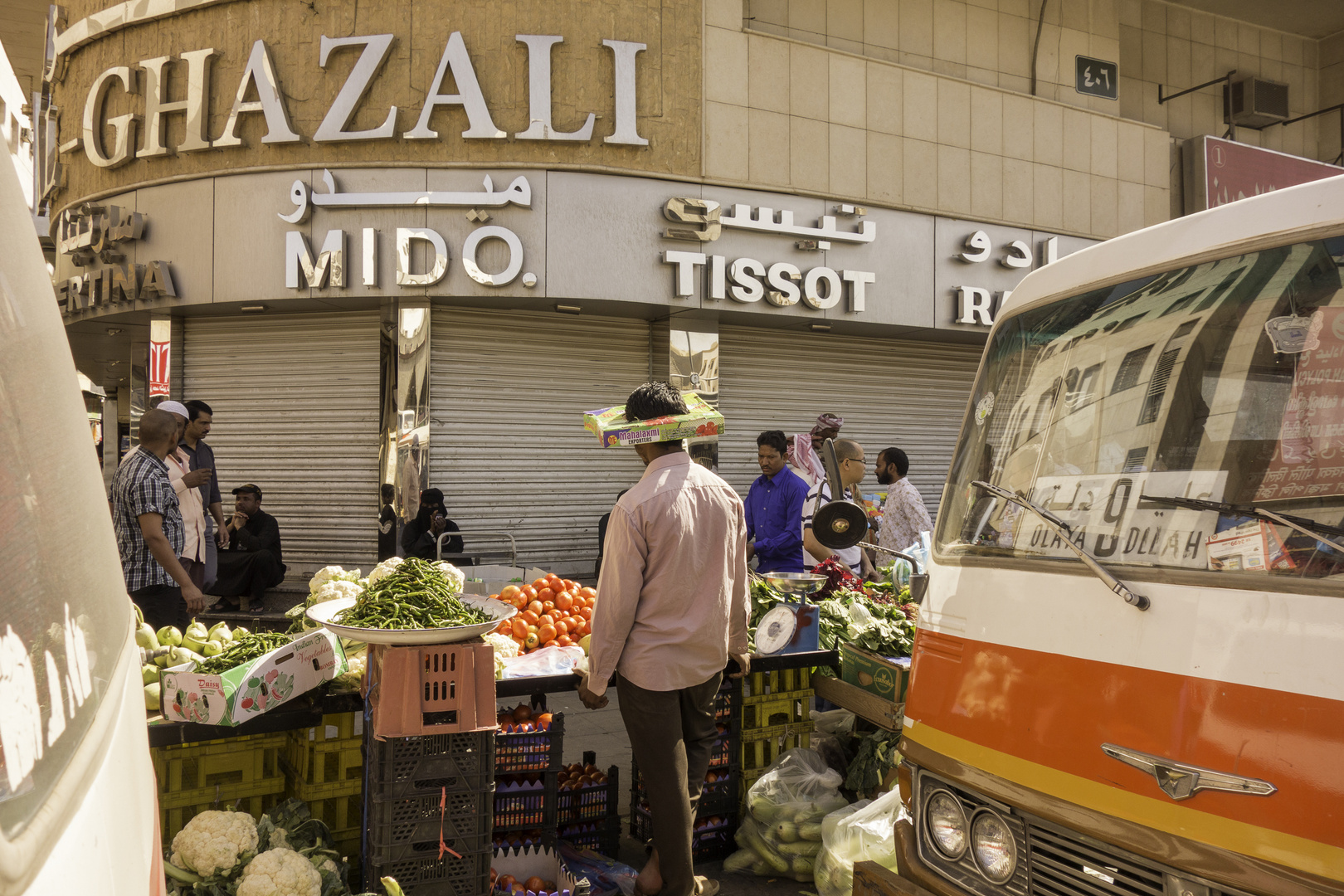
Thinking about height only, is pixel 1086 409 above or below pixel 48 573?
above

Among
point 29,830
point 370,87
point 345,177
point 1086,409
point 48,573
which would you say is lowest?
point 29,830

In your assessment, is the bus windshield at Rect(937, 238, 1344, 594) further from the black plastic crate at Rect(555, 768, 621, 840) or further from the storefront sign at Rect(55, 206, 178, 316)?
the storefront sign at Rect(55, 206, 178, 316)

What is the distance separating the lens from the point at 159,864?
1.19m

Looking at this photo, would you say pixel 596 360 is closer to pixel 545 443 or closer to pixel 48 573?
pixel 545 443

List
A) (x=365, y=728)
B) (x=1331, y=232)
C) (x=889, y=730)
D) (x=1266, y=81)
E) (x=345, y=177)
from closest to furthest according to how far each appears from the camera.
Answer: (x=1331, y=232), (x=365, y=728), (x=889, y=730), (x=345, y=177), (x=1266, y=81)

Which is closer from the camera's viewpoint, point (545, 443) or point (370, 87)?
point (370, 87)

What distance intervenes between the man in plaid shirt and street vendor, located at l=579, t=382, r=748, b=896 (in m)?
2.93

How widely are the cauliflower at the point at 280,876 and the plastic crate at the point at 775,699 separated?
82.9 inches

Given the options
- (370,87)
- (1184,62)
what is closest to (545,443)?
(370,87)

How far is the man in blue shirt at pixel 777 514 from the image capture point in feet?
22.2

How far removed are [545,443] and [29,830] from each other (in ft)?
34.9

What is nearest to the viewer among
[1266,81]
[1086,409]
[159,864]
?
[159,864]

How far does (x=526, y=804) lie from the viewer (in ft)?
12.9

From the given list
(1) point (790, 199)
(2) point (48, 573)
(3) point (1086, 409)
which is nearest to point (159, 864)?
(2) point (48, 573)
